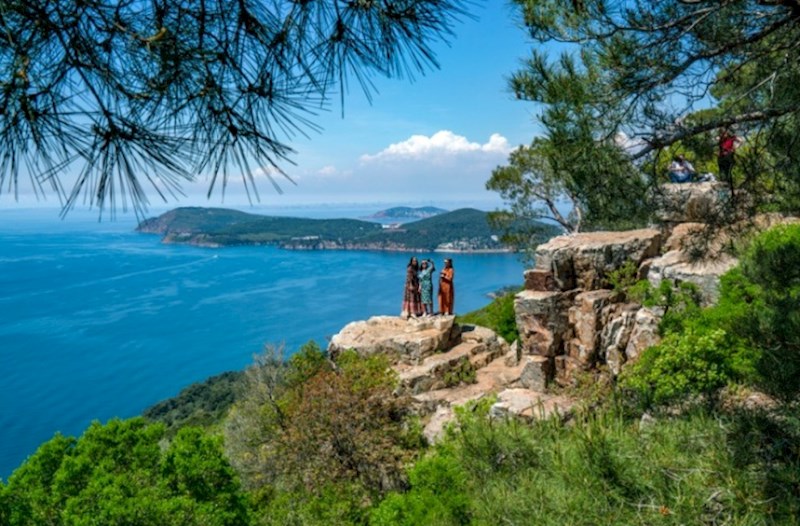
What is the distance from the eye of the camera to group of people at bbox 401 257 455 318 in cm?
1317

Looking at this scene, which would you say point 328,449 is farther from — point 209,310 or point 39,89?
point 209,310

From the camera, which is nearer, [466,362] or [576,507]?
[576,507]

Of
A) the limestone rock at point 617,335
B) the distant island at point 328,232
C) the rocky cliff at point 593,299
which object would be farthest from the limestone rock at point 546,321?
the distant island at point 328,232

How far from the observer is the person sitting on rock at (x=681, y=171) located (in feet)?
14.1

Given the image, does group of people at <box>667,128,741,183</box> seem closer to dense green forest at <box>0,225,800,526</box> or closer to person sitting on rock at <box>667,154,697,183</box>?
person sitting on rock at <box>667,154,697,183</box>

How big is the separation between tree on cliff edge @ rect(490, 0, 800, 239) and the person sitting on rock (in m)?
0.17

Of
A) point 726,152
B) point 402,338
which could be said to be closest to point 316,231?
point 402,338

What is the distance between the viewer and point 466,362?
1171 cm

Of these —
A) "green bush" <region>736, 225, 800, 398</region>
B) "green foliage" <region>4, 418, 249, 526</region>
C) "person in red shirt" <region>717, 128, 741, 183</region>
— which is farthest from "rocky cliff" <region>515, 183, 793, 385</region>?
"green foliage" <region>4, 418, 249, 526</region>

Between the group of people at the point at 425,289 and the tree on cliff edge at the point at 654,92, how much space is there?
29.0ft

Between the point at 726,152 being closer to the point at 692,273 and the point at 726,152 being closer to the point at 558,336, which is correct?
the point at 692,273

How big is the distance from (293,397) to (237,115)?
10.6 meters

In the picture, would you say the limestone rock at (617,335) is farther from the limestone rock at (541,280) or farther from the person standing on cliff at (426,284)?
the person standing on cliff at (426,284)

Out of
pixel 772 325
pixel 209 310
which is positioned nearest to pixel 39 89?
pixel 772 325
